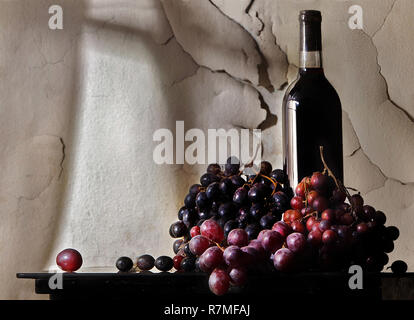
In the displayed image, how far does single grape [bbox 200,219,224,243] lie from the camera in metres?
0.94

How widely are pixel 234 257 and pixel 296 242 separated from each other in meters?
0.10

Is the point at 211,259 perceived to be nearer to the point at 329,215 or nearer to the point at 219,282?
the point at 219,282

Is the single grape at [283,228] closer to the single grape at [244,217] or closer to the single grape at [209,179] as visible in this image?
the single grape at [244,217]

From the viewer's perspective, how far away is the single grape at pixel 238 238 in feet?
2.95

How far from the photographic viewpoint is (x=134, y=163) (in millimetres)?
1281

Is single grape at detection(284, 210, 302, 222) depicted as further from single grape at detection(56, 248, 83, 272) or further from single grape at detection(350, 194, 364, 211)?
single grape at detection(56, 248, 83, 272)

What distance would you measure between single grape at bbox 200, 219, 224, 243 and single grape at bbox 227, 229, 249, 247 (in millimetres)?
32

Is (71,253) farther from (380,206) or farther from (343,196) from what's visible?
(380,206)

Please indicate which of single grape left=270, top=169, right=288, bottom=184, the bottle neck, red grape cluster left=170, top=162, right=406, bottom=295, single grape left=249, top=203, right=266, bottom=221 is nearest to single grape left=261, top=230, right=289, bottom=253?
red grape cluster left=170, top=162, right=406, bottom=295

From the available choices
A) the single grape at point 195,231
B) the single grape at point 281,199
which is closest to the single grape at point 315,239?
the single grape at point 281,199

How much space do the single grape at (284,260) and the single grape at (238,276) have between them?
5 cm

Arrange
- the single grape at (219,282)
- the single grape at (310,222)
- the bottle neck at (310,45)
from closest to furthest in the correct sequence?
the single grape at (219,282) < the single grape at (310,222) < the bottle neck at (310,45)

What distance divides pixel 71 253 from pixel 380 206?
2.10 feet

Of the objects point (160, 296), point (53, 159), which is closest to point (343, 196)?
point (160, 296)
